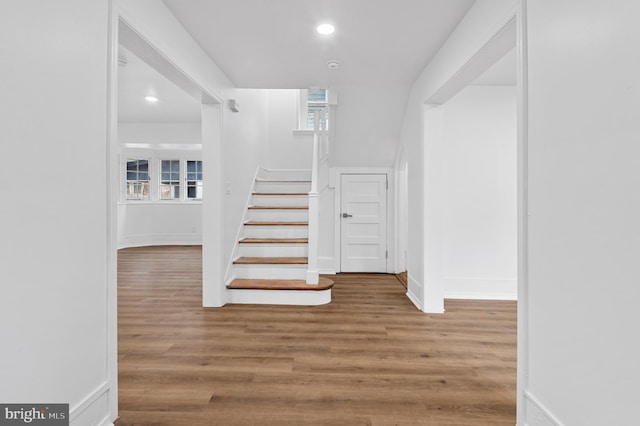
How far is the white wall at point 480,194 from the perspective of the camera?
3746mm

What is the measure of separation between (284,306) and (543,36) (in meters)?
2.98

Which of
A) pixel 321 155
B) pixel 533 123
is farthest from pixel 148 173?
pixel 533 123

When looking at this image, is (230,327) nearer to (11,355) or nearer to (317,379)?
(317,379)

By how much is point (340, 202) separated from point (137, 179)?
221 inches

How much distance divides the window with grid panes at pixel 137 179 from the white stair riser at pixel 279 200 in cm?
466

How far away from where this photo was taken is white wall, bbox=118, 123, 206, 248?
23.9ft

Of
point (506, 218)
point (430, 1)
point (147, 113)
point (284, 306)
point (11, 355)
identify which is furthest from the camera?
point (147, 113)

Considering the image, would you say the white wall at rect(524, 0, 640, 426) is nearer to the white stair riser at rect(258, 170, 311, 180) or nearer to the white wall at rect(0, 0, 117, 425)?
the white wall at rect(0, 0, 117, 425)

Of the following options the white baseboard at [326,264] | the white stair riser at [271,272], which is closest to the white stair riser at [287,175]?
the white baseboard at [326,264]

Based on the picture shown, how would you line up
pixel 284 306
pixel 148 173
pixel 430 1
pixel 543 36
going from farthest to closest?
pixel 148 173 → pixel 284 306 → pixel 430 1 → pixel 543 36

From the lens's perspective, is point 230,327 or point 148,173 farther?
point 148,173

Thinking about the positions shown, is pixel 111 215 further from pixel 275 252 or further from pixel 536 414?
pixel 275 252

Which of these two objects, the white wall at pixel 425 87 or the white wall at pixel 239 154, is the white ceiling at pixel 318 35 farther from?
the white wall at pixel 239 154

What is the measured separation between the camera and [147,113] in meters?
6.52
